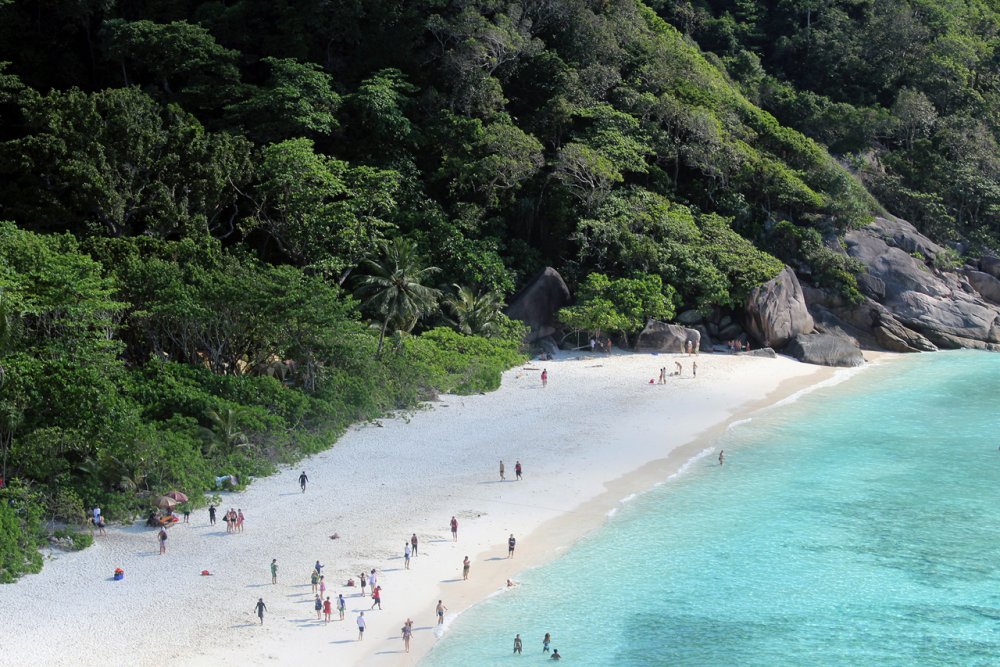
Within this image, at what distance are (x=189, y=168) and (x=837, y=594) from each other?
34153 millimetres

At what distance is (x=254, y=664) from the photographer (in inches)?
806

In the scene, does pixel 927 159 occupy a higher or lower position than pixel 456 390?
higher

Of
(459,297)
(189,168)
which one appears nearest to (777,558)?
(459,297)

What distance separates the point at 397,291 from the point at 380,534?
53.4 ft

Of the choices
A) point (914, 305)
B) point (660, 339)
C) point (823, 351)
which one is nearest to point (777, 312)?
point (823, 351)

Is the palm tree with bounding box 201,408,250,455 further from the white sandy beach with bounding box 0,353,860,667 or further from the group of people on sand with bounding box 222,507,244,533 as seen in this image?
the group of people on sand with bounding box 222,507,244,533

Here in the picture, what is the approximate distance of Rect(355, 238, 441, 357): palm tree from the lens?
41656 millimetres

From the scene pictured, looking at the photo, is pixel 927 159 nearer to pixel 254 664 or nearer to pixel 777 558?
pixel 777 558

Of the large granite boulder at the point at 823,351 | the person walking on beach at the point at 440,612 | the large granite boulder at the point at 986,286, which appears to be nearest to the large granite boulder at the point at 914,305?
the large granite boulder at the point at 986,286

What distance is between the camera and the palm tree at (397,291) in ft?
137

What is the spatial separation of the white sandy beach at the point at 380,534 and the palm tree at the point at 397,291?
475 cm

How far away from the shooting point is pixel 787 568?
87.5 ft

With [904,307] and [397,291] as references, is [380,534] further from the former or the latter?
[904,307]

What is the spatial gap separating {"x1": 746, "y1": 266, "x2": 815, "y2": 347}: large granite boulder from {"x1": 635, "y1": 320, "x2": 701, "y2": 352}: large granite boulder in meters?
4.76
